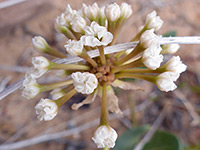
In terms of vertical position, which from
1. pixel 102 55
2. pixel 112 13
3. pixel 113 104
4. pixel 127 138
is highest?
pixel 112 13

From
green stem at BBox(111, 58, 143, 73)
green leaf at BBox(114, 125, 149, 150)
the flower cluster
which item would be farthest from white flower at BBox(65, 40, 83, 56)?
green leaf at BBox(114, 125, 149, 150)

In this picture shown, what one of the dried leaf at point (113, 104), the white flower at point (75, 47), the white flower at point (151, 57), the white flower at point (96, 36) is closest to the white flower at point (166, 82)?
the white flower at point (151, 57)

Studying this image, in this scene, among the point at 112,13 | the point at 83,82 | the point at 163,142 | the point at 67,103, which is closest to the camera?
the point at 83,82

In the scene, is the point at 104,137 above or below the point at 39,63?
below

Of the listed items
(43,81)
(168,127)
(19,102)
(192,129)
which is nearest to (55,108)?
(43,81)

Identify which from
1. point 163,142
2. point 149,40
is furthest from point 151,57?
point 163,142

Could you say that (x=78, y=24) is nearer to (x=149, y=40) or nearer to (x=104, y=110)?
(x=149, y=40)

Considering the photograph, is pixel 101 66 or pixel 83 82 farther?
pixel 101 66

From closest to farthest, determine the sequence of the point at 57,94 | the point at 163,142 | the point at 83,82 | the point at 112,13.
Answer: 1. the point at 83,82
2. the point at 112,13
3. the point at 57,94
4. the point at 163,142

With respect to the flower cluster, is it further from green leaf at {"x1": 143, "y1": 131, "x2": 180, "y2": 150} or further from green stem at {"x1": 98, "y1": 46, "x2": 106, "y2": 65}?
green leaf at {"x1": 143, "y1": 131, "x2": 180, "y2": 150}
